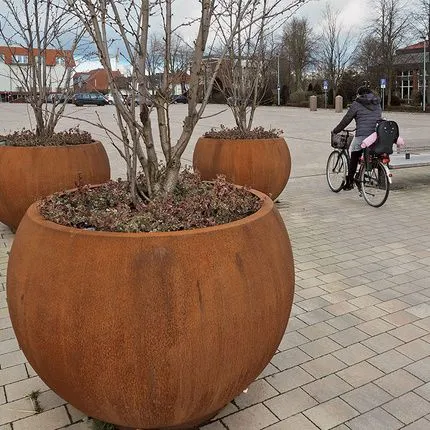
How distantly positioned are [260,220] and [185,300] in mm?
559

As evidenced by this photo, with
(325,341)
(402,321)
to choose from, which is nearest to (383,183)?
(402,321)

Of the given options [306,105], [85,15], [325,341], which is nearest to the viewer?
[85,15]

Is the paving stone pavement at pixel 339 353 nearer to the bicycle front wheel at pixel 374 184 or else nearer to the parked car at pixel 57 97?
the bicycle front wheel at pixel 374 184

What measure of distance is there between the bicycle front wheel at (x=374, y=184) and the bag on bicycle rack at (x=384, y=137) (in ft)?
0.66

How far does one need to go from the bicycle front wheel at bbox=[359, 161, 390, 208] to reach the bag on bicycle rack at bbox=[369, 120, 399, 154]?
202 mm

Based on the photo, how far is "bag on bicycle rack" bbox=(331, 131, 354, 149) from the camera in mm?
8320

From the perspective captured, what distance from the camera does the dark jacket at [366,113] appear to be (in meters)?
7.81

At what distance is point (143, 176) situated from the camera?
125 inches

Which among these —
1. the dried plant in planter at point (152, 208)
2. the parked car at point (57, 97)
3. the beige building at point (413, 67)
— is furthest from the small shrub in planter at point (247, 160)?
the beige building at point (413, 67)

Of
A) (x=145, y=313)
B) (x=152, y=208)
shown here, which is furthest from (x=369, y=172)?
(x=145, y=313)

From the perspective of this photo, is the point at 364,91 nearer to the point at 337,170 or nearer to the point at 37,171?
the point at 337,170

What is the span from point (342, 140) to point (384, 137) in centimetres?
95

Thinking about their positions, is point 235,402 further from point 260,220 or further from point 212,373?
point 260,220

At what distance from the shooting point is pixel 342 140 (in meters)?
8.37
